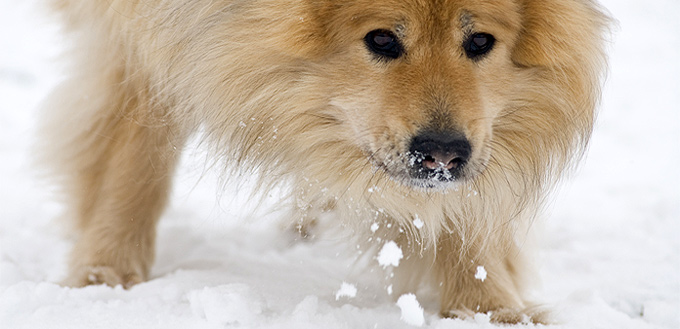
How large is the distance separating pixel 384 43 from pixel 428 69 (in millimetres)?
143

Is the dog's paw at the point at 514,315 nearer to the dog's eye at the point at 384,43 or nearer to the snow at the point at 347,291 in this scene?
the snow at the point at 347,291

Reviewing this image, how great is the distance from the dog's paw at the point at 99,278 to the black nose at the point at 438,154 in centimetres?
121

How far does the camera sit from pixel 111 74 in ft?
9.00

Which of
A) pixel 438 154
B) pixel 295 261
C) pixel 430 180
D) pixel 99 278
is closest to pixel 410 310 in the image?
pixel 430 180

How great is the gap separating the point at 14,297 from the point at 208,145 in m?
0.73

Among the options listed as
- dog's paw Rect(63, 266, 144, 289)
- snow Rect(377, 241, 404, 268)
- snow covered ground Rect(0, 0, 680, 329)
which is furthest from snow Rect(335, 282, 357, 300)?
dog's paw Rect(63, 266, 144, 289)

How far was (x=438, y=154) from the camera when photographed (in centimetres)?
206

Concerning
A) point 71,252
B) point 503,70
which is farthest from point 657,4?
point 71,252

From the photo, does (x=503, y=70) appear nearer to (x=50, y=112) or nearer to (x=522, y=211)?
(x=522, y=211)

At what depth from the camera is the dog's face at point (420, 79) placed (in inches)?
82.2

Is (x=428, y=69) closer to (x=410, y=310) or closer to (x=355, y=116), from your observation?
(x=355, y=116)

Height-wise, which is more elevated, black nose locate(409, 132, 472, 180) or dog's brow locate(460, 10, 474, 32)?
dog's brow locate(460, 10, 474, 32)

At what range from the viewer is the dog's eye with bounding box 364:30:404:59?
2150 mm

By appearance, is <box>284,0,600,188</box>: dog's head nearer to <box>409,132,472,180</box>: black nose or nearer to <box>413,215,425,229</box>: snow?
<box>409,132,472,180</box>: black nose
